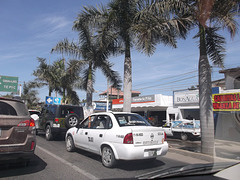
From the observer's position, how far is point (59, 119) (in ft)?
35.0

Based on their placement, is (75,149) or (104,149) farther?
(75,149)

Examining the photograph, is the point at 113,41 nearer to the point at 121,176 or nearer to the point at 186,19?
the point at 186,19

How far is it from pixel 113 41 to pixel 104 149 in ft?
27.4

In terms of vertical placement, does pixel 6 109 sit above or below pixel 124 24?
below

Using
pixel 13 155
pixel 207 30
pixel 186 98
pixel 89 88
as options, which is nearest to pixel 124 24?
pixel 207 30

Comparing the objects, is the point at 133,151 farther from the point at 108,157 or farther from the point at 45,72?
the point at 45,72

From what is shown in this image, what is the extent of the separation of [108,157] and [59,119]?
18.7 feet

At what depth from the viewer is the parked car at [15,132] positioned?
15.4ft

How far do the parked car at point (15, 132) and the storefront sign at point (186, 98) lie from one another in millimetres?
18135

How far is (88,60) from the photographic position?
14977mm

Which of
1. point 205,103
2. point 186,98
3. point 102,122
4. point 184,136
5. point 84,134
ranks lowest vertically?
point 184,136

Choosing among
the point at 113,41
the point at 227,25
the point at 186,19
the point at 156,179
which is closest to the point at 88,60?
the point at 113,41

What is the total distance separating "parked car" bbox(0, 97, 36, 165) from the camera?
470 centimetres

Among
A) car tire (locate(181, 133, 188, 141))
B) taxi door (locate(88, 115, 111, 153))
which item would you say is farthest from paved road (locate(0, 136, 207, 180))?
car tire (locate(181, 133, 188, 141))
